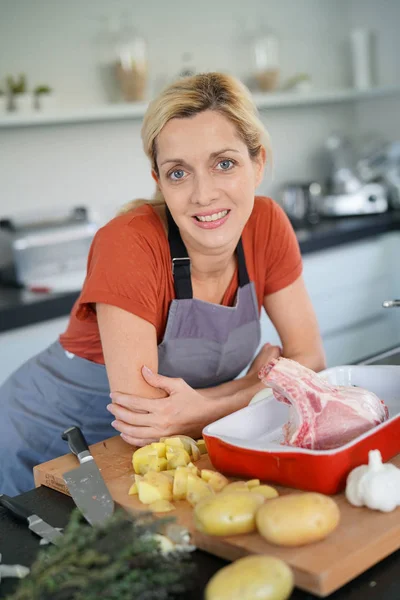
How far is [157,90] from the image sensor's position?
133 inches

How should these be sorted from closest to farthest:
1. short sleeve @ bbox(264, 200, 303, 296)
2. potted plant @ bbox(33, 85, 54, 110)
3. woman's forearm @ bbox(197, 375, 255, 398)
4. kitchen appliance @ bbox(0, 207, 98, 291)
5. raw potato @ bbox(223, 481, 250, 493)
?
1. raw potato @ bbox(223, 481, 250, 493)
2. woman's forearm @ bbox(197, 375, 255, 398)
3. short sleeve @ bbox(264, 200, 303, 296)
4. kitchen appliance @ bbox(0, 207, 98, 291)
5. potted plant @ bbox(33, 85, 54, 110)

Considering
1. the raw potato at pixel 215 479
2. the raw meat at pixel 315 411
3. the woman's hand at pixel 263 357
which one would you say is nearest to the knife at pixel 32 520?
the raw potato at pixel 215 479

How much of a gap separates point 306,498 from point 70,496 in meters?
0.42

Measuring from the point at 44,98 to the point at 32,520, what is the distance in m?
2.12

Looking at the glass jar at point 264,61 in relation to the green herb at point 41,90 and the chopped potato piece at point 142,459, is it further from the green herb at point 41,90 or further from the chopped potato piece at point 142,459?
the chopped potato piece at point 142,459

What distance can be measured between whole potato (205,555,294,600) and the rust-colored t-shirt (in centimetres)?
69

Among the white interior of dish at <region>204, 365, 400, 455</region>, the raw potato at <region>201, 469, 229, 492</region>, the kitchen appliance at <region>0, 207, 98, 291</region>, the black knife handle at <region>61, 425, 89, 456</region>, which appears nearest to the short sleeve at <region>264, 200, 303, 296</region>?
the white interior of dish at <region>204, 365, 400, 455</region>

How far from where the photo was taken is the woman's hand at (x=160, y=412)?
1.32 metres

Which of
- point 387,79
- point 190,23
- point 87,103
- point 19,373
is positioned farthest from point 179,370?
point 387,79

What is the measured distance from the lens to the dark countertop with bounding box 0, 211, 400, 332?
2370 millimetres

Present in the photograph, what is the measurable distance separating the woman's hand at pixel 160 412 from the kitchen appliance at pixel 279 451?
16 centimetres

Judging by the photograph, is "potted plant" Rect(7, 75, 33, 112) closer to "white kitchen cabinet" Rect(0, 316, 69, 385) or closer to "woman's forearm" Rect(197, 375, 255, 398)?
"white kitchen cabinet" Rect(0, 316, 69, 385)

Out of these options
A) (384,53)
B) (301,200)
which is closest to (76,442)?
(301,200)

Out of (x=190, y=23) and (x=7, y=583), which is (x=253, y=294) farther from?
(x=190, y=23)
